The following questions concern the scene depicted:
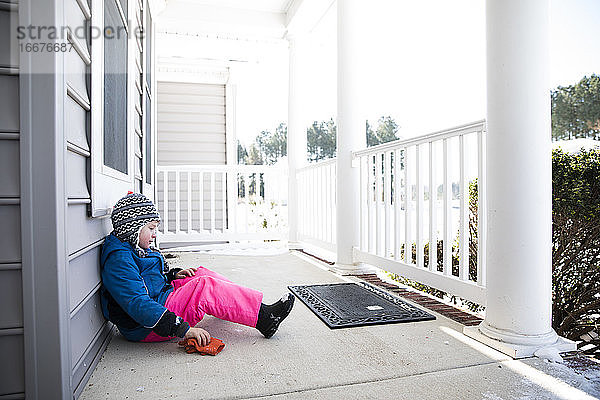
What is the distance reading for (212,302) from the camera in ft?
6.05

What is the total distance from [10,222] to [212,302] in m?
0.90

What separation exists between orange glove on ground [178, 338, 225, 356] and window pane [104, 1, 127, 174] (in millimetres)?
885

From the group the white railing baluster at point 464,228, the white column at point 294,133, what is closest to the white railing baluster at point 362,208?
the white railing baluster at point 464,228

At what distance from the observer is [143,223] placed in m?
1.82

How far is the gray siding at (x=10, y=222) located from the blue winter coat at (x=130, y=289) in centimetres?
48

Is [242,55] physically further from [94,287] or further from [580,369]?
[580,369]

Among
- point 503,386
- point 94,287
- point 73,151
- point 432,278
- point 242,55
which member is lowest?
point 503,386

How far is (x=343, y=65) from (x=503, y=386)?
299 cm

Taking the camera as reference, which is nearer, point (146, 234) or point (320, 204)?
point (146, 234)

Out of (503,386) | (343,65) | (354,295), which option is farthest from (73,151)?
(343,65)

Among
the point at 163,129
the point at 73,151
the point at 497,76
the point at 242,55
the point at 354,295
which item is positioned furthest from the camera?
the point at 163,129

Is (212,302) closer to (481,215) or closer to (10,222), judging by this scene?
(10,222)

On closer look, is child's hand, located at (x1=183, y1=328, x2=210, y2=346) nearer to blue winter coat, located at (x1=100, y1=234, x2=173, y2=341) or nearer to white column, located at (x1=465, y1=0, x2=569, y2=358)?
blue winter coat, located at (x1=100, y1=234, x2=173, y2=341)

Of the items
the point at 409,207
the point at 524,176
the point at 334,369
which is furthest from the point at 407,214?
the point at 334,369
